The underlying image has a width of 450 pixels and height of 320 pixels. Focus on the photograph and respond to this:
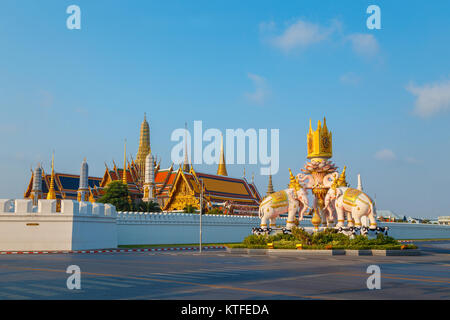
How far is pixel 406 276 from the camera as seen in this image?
13.1 m

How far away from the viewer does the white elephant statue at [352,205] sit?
26906mm

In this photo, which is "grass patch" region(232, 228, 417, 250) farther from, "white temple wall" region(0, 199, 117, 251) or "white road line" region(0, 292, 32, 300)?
"white road line" region(0, 292, 32, 300)

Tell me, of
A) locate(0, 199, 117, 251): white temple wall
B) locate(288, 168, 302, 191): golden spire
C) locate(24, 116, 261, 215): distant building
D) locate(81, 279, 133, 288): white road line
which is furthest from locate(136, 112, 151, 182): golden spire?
locate(81, 279, 133, 288): white road line

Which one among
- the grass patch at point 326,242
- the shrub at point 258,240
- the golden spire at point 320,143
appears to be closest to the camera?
the grass patch at point 326,242

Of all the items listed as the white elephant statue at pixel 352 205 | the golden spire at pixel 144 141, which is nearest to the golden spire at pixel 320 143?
the white elephant statue at pixel 352 205

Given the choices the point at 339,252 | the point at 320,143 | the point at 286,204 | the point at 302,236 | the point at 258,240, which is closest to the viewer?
the point at 339,252

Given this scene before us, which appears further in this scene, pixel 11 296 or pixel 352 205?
pixel 352 205

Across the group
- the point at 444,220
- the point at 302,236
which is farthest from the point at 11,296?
the point at 444,220

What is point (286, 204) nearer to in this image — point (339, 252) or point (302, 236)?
point (302, 236)

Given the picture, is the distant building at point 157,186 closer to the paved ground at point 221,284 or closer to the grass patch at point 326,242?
the grass patch at point 326,242

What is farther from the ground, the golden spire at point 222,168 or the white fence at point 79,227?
the golden spire at point 222,168

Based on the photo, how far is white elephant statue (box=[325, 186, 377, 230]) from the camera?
26906 millimetres

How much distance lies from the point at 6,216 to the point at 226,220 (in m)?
22.0

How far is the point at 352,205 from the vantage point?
27188 mm
